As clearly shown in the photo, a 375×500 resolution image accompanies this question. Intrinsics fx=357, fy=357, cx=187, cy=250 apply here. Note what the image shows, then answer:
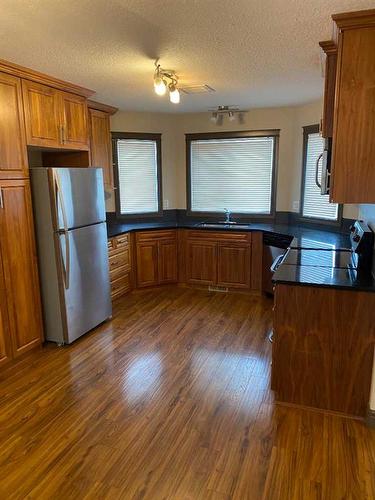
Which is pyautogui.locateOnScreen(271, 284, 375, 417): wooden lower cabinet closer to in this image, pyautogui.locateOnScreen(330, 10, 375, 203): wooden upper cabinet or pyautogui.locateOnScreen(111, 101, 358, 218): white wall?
pyautogui.locateOnScreen(330, 10, 375, 203): wooden upper cabinet

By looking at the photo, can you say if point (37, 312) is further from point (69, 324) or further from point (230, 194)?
point (230, 194)

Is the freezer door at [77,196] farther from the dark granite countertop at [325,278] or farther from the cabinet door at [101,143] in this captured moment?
the dark granite countertop at [325,278]

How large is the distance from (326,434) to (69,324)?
2297 millimetres

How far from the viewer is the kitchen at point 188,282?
1.97m

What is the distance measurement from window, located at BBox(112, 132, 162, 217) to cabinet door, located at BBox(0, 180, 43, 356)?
2124 millimetres

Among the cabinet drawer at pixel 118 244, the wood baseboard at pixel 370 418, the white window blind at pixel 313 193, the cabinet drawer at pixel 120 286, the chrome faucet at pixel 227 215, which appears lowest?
the wood baseboard at pixel 370 418

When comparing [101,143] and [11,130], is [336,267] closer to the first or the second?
[11,130]

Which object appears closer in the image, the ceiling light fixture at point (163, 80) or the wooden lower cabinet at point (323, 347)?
the wooden lower cabinet at point (323, 347)

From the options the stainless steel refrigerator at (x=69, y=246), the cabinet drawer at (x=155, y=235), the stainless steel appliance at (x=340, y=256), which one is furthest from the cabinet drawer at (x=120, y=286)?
the stainless steel appliance at (x=340, y=256)

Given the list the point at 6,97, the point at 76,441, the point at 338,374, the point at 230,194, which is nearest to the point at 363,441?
the point at 338,374

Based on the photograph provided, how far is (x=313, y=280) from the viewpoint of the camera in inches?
92.4

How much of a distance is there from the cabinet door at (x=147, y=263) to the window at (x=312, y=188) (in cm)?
210

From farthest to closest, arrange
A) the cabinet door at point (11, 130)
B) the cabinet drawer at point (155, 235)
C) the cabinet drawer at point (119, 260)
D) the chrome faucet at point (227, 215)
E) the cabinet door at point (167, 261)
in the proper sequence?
the chrome faucet at point (227, 215) → the cabinet door at point (167, 261) → the cabinet drawer at point (155, 235) → the cabinet drawer at point (119, 260) → the cabinet door at point (11, 130)

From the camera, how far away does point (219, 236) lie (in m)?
4.77
